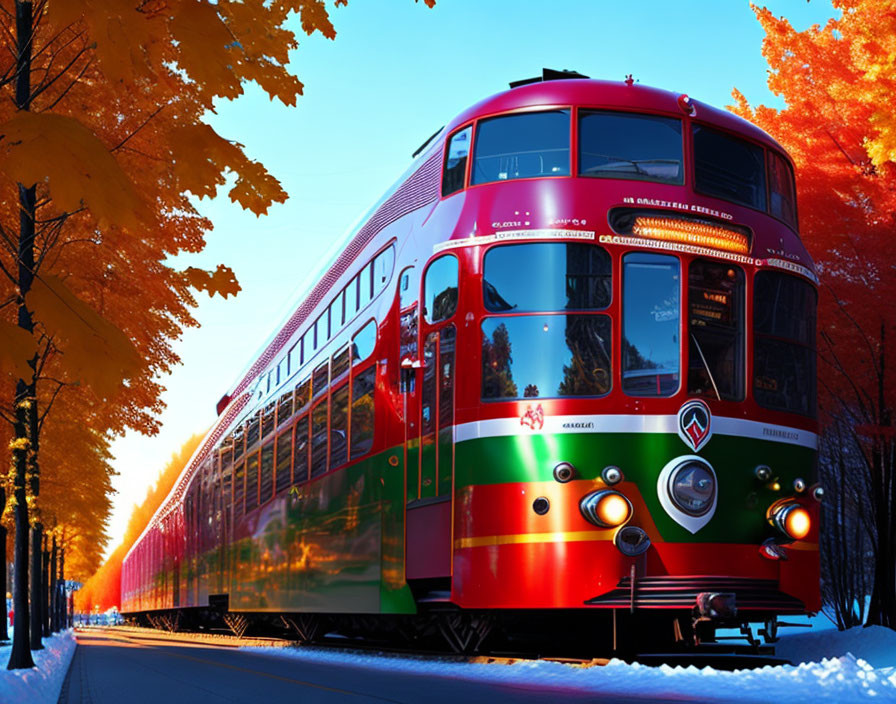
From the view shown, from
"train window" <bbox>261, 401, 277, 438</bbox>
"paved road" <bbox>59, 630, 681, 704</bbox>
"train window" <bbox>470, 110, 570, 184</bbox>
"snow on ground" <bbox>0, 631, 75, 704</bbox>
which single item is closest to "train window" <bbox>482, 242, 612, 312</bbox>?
"train window" <bbox>470, 110, 570, 184</bbox>

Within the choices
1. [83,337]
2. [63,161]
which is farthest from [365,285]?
[63,161]

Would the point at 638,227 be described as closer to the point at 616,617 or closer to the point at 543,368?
the point at 543,368

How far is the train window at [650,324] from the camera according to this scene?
10.0 meters

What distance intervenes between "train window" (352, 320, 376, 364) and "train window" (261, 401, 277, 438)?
4691mm

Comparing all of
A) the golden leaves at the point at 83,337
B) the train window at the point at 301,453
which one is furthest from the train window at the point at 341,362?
the golden leaves at the point at 83,337

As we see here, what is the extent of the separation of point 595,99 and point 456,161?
140 cm

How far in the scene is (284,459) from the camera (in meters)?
16.3

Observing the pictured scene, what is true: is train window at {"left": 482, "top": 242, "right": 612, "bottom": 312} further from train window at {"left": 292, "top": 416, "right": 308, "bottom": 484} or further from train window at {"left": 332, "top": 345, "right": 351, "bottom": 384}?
train window at {"left": 292, "top": 416, "right": 308, "bottom": 484}

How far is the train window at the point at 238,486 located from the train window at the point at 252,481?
352mm

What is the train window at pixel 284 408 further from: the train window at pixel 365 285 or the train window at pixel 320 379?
the train window at pixel 365 285

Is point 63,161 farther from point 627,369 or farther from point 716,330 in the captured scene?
point 716,330

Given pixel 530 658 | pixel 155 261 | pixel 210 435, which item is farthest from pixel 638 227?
pixel 210 435

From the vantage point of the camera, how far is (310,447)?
14.7 m

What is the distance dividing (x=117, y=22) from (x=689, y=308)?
703 cm
